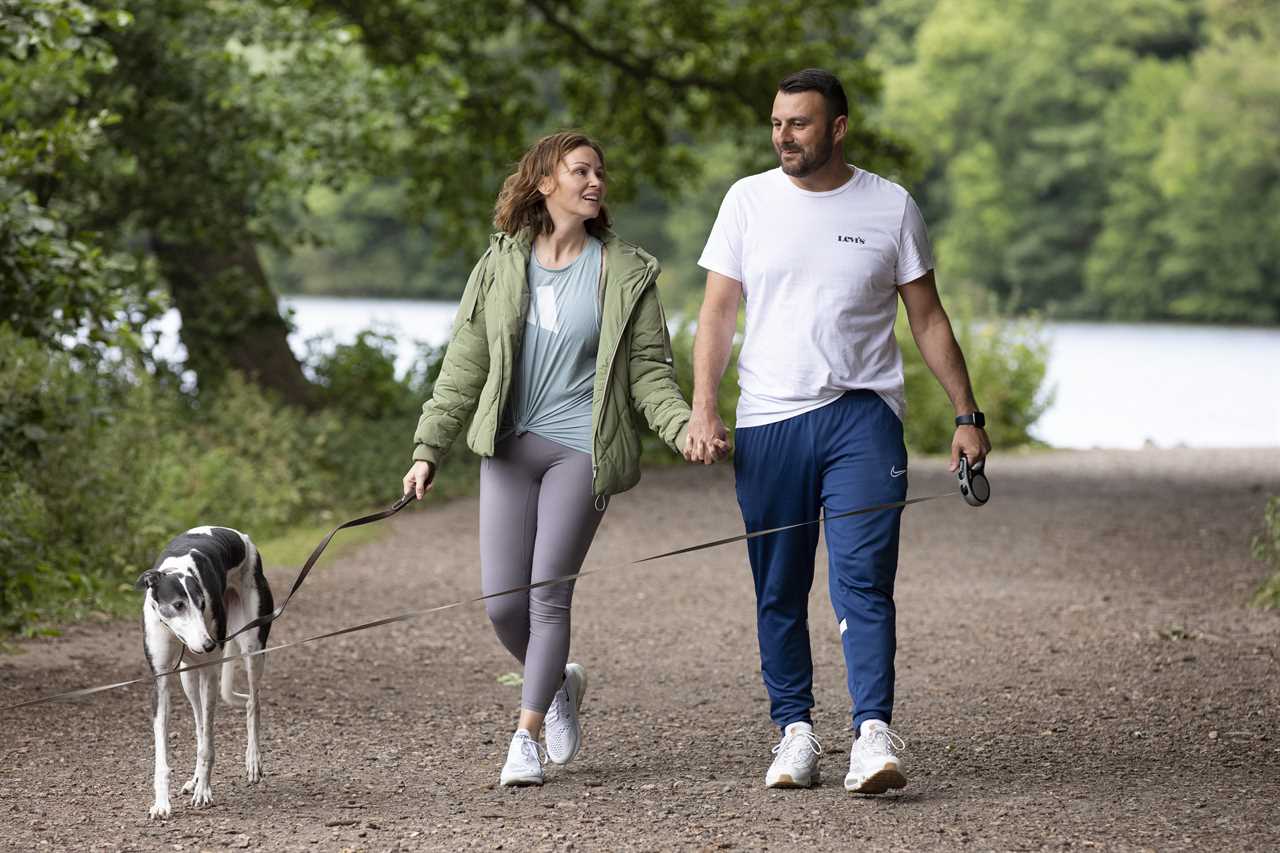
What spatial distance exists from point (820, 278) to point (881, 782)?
1413 millimetres

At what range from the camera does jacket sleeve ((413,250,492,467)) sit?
16.4 feet

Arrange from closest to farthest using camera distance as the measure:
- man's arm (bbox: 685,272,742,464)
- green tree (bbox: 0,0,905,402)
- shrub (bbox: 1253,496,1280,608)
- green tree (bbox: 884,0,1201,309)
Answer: man's arm (bbox: 685,272,742,464), shrub (bbox: 1253,496,1280,608), green tree (bbox: 0,0,905,402), green tree (bbox: 884,0,1201,309)

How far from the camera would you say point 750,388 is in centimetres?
494

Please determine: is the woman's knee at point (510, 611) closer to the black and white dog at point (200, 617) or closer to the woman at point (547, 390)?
the woman at point (547, 390)

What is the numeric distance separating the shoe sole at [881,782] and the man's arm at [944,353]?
2.96 feet

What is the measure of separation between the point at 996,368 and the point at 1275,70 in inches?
1138

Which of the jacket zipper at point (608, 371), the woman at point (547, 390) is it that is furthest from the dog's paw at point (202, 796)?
the jacket zipper at point (608, 371)

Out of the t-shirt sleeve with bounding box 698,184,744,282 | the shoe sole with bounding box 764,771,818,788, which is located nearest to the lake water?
the t-shirt sleeve with bounding box 698,184,744,282

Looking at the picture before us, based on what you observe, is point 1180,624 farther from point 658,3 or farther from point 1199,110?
point 1199,110

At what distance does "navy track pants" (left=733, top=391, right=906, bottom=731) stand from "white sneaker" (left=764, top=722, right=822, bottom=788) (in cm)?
6

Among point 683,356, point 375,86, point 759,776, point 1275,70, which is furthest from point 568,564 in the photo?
point 1275,70

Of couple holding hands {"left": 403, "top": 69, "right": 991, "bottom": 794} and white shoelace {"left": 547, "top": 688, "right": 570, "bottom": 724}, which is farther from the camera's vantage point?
white shoelace {"left": 547, "top": 688, "right": 570, "bottom": 724}

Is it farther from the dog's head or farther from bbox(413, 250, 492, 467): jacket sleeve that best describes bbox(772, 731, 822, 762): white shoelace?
the dog's head

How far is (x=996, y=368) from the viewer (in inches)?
746
